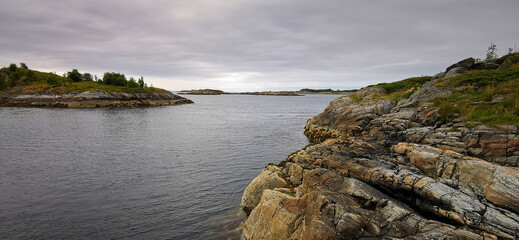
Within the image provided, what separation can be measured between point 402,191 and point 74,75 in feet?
620

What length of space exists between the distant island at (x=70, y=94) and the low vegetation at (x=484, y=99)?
125m

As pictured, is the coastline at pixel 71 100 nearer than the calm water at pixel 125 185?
No

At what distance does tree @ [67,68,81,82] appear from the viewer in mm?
146875

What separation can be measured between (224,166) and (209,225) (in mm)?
11086

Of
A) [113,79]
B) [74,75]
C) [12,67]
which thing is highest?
[12,67]

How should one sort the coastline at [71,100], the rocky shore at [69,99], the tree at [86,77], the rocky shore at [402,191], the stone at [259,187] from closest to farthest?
1. the rocky shore at [402,191]
2. the stone at [259,187]
3. the coastline at [71,100]
4. the rocky shore at [69,99]
5. the tree at [86,77]

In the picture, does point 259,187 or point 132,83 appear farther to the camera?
point 132,83

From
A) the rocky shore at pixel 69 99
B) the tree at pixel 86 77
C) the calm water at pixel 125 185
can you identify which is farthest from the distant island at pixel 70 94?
the calm water at pixel 125 185

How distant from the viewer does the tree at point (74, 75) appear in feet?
482

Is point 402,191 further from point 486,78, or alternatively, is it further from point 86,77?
point 86,77

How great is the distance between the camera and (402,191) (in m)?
11.6

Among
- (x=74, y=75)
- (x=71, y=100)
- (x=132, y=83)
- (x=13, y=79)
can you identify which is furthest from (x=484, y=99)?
(x=74, y=75)

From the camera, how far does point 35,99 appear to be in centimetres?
10294

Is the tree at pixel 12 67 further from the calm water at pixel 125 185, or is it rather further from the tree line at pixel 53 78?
the calm water at pixel 125 185
